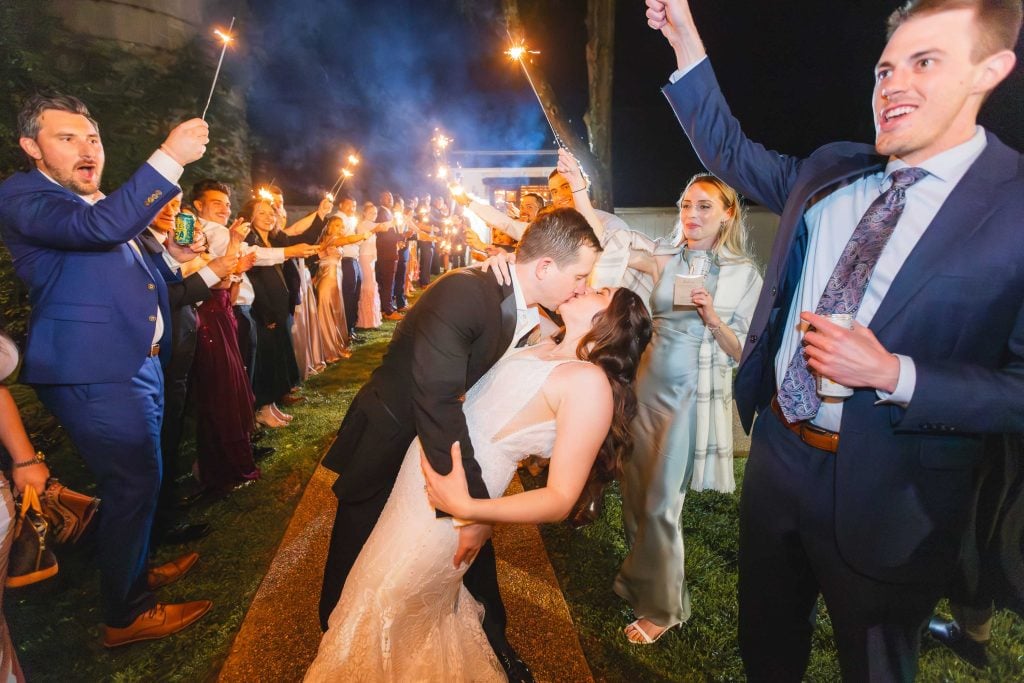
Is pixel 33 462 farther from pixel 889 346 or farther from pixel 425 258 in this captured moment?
pixel 425 258

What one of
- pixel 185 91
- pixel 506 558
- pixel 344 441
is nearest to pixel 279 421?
pixel 506 558

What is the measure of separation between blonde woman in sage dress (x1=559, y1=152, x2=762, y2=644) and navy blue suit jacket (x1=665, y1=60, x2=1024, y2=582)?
1.36m

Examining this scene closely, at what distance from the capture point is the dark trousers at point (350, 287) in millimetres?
10461

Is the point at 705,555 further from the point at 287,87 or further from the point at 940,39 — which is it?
the point at 287,87

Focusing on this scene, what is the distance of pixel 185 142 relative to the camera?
2.43 metres

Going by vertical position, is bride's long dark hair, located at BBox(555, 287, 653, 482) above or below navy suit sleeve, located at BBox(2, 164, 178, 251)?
below

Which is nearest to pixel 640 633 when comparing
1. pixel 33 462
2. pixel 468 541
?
pixel 468 541

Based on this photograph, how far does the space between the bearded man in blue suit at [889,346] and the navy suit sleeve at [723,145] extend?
0.05ft

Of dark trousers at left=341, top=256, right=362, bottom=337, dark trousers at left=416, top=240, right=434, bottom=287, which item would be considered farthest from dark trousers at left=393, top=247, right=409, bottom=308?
dark trousers at left=416, top=240, right=434, bottom=287

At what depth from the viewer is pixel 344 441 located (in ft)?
7.98

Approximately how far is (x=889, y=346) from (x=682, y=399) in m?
1.67

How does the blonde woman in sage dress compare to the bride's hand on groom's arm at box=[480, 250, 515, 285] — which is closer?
the bride's hand on groom's arm at box=[480, 250, 515, 285]

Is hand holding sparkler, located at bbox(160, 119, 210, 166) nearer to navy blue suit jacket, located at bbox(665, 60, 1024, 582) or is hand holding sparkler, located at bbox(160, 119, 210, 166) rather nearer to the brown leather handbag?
the brown leather handbag

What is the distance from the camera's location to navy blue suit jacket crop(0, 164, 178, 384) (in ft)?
7.70
